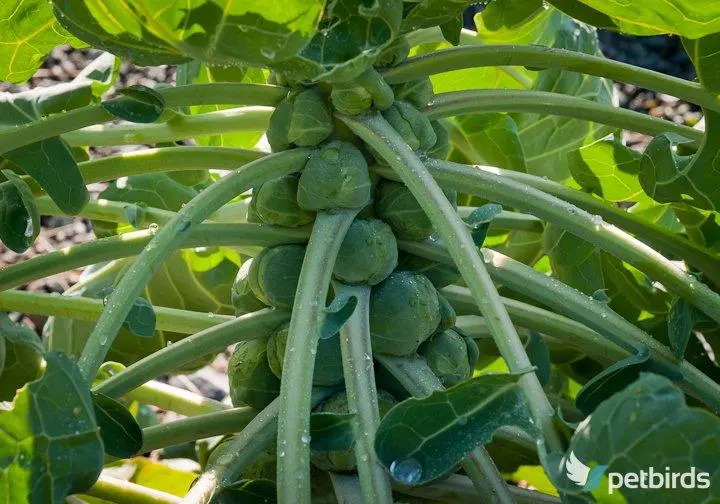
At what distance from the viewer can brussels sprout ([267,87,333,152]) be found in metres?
1.08

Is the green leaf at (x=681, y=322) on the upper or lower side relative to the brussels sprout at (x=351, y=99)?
lower

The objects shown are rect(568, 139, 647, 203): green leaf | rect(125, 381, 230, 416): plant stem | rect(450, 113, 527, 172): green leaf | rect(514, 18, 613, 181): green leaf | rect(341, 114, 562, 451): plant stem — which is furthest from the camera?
rect(514, 18, 613, 181): green leaf

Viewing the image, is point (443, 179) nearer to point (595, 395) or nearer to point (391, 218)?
point (391, 218)

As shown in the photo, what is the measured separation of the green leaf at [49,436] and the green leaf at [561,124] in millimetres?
1214

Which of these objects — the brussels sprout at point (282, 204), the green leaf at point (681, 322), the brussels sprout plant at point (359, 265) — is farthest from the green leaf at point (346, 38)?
the green leaf at point (681, 322)

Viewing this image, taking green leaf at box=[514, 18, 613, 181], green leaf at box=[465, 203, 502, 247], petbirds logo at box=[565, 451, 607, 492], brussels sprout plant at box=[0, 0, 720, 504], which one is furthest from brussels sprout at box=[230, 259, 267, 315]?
green leaf at box=[514, 18, 613, 181]

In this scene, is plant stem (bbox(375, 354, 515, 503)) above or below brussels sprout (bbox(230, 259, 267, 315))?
below

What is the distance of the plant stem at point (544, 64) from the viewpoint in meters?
1.09

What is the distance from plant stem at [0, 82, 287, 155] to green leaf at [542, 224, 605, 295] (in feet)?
1.79

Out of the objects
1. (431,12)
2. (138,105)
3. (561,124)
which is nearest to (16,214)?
(138,105)

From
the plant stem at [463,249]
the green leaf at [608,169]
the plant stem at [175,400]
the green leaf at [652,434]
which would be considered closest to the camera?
the green leaf at [652,434]

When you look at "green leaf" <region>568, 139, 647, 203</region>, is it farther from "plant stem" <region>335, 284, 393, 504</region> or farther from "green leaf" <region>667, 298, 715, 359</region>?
"plant stem" <region>335, 284, 393, 504</region>

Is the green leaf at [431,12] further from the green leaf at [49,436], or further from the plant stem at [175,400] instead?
the plant stem at [175,400]

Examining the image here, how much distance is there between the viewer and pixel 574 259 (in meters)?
1.43
